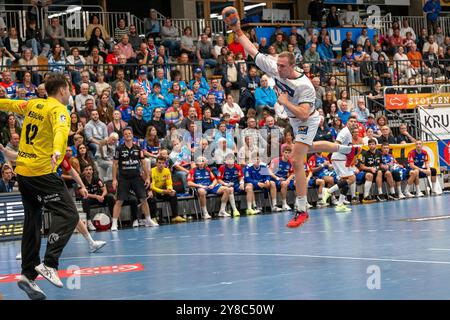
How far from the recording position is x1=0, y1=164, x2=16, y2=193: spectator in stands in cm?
1617

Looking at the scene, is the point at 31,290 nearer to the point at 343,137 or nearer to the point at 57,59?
the point at 343,137

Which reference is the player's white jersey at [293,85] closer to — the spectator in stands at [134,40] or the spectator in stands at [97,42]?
the spectator in stands at [97,42]

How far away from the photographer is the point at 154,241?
13086 millimetres

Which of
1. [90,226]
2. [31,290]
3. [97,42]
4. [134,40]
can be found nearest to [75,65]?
[97,42]

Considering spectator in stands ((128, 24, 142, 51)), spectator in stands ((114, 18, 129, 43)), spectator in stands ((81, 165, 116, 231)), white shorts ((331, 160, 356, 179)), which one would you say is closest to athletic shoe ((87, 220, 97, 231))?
spectator in stands ((81, 165, 116, 231))

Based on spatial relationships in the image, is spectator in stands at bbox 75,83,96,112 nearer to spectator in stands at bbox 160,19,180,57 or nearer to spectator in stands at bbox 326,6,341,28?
spectator in stands at bbox 160,19,180,57

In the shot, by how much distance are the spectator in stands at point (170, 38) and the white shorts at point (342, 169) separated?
7.48 m

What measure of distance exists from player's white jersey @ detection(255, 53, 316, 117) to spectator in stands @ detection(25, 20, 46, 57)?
11445 mm

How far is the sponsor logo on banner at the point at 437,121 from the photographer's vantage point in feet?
78.1

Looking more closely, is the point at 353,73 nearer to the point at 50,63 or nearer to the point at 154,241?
the point at 50,63

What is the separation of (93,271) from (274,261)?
211cm

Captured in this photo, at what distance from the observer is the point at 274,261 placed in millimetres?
9266
